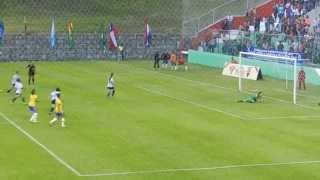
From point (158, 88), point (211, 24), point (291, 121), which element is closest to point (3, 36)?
point (211, 24)

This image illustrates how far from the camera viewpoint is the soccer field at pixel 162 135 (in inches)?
1107

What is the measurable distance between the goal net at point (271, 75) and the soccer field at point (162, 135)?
571 millimetres

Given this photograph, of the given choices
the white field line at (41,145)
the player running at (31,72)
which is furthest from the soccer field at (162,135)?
the player running at (31,72)

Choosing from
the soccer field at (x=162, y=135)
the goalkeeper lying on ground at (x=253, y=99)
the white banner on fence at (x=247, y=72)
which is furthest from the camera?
the white banner on fence at (x=247, y=72)

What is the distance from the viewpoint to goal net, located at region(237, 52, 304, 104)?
52156mm

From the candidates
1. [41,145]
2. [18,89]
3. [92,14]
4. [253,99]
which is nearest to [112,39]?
[92,14]

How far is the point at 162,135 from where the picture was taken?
115 feet

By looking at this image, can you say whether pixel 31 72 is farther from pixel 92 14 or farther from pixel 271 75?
pixel 92 14

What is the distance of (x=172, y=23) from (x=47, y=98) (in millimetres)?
50608

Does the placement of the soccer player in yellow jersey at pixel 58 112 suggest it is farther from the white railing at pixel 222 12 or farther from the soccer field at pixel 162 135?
the white railing at pixel 222 12

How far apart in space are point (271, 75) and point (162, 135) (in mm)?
30331

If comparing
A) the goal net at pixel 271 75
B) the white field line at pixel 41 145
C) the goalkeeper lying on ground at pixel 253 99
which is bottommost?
the white field line at pixel 41 145

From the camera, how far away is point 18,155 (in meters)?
30.4

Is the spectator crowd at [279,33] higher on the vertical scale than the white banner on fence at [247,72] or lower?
higher
